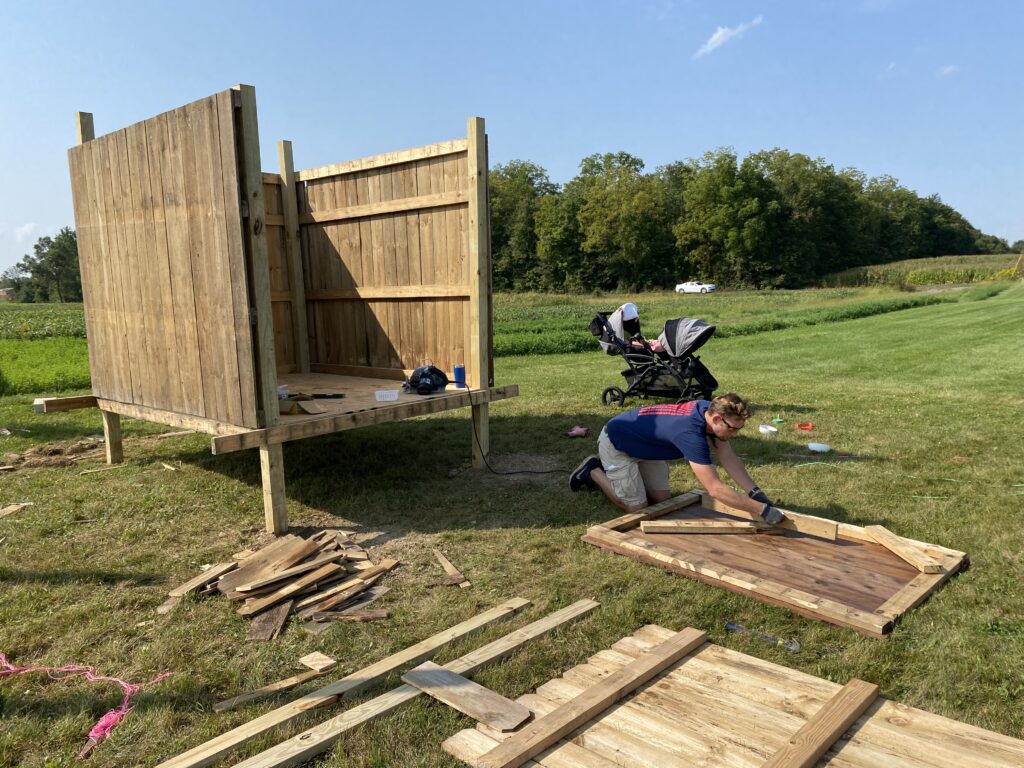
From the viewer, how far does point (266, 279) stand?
522cm

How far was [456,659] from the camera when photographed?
359 cm

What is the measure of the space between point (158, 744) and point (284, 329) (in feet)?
21.4

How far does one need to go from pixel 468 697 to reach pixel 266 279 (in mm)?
3404

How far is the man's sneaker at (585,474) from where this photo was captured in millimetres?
6314

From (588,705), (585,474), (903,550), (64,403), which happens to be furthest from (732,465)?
(64,403)

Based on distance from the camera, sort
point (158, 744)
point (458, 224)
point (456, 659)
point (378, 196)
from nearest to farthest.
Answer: point (158, 744), point (456, 659), point (458, 224), point (378, 196)

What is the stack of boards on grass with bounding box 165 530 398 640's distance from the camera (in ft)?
13.8

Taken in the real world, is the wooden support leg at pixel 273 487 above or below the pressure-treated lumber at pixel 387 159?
below

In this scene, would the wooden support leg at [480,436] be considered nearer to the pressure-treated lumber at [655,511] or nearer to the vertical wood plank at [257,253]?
the pressure-treated lumber at [655,511]

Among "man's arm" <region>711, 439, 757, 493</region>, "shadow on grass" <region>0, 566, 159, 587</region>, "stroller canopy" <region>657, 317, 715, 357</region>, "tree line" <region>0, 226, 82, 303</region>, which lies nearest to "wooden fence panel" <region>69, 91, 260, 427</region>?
"shadow on grass" <region>0, 566, 159, 587</region>

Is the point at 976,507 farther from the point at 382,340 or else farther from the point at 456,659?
the point at 382,340

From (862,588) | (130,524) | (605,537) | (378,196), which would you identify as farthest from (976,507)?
(130,524)

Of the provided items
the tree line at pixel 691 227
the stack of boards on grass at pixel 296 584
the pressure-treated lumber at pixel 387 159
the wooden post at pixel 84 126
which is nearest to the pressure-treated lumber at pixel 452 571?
the stack of boards on grass at pixel 296 584

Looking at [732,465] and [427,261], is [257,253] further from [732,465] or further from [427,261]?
[732,465]
